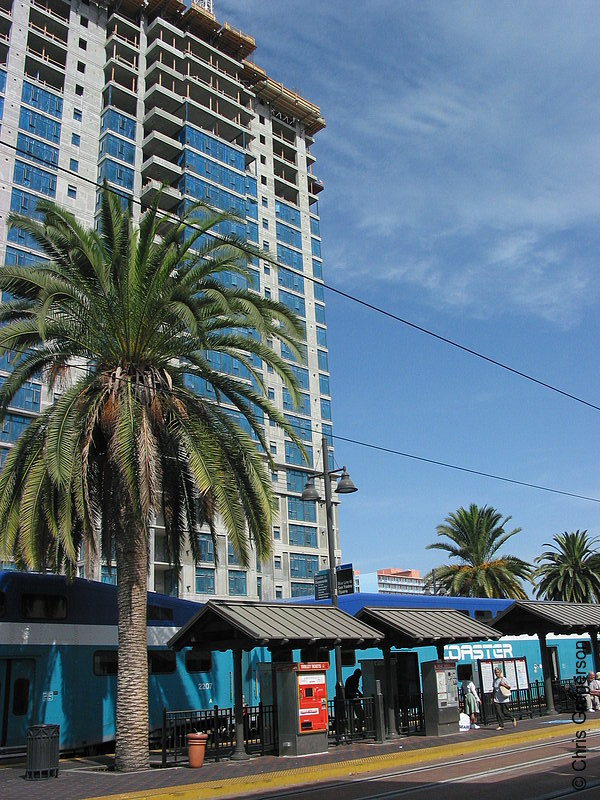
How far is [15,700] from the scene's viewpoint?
1872 cm

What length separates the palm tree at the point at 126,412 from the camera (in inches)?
697

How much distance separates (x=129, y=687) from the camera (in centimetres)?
1769

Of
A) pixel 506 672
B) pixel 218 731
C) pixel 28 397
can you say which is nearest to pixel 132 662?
pixel 218 731

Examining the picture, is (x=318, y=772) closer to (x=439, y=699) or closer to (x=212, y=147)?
(x=439, y=699)

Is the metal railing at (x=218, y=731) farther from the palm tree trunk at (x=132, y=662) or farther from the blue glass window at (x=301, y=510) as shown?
the blue glass window at (x=301, y=510)

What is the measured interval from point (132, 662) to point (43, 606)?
11.4ft

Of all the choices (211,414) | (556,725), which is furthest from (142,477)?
(556,725)

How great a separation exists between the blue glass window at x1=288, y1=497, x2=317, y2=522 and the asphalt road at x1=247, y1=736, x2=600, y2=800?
2119 inches

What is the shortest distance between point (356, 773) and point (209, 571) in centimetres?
4667

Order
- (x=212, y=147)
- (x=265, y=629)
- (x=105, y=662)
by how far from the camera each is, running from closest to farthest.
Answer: (x=265, y=629)
(x=105, y=662)
(x=212, y=147)

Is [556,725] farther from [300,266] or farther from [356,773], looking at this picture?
[300,266]

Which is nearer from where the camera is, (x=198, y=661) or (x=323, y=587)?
(x=198, y=661)

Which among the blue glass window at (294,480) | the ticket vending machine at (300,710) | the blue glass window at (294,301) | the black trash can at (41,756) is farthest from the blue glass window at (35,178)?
the black trash can at (41,756)

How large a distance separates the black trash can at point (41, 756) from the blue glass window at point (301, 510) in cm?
5457
